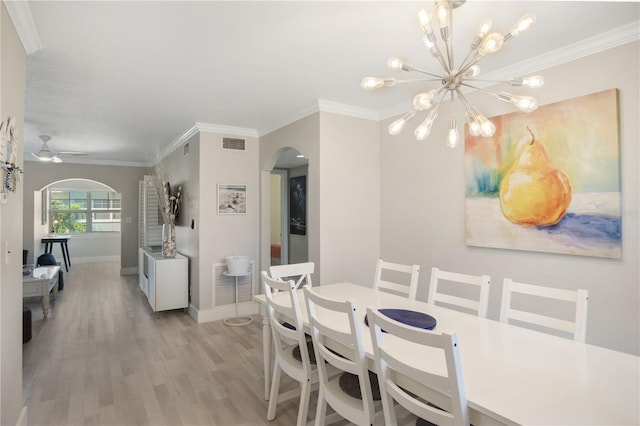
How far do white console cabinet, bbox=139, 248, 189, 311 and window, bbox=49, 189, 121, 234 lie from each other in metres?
6.64

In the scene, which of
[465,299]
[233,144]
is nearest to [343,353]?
[465,299]

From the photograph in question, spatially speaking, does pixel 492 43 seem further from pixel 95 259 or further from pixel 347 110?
pixel 95 259

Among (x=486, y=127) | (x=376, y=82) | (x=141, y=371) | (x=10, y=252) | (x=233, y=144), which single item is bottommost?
(x=141, y=371)

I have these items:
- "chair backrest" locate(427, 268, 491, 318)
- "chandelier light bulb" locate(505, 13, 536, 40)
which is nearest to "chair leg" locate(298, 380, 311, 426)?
"chair backrest" locate(427, 268, 491, 318)

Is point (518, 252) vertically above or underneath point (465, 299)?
above

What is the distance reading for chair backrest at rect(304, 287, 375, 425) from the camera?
1.55 m

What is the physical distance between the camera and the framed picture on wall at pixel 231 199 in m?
4.51

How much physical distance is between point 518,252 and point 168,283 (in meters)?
4.06

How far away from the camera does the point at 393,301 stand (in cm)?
242

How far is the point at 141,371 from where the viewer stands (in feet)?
10.0

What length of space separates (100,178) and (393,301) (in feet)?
24.3

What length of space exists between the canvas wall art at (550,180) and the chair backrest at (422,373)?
4.73ft

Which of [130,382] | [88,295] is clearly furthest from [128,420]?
[88,295]

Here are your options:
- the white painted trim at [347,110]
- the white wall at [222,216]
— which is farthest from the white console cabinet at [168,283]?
the white painted trim at [347,110]
